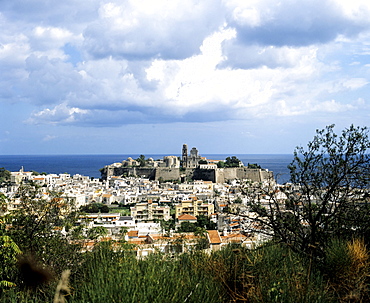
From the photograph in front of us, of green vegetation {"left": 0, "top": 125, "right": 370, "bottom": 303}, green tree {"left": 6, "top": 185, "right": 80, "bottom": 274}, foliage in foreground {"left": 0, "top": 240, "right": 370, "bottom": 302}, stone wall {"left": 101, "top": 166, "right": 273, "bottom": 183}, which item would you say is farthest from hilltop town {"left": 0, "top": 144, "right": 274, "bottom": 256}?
foliage in foreground {"left": 0, "top": 240, "right": 370, "bottom": 302}

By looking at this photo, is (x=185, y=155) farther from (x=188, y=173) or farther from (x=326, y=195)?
(x=326, y=195)

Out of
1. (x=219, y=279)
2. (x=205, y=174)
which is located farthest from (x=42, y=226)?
(x=205, y=174)

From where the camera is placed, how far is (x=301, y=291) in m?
2.28

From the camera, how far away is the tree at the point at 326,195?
13.3ft

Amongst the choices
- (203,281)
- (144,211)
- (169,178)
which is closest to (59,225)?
(203,281)

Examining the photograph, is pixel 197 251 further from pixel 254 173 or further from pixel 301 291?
Answer: pixel 254 173

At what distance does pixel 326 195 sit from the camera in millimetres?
4020

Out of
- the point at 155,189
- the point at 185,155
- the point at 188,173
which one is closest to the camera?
the point at 155,189

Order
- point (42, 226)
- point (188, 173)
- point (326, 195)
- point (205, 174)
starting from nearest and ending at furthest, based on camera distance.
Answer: point (326, 195) < point (42, 226) < point (205, 174) < point (188, 173)

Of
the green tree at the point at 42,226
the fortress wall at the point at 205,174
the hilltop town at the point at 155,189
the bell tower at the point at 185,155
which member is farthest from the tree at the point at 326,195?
the bell tower at the point at 185,155

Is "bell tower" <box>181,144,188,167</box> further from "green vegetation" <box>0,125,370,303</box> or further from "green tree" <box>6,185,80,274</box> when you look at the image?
"green vegetation" <box>0,125,370,303</box>

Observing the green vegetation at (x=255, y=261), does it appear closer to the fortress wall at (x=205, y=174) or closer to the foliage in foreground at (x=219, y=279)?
the foliage in foreground at (x=219, y=279)

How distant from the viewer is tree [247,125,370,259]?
4039 mm

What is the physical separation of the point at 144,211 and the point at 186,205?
3.12 meters
